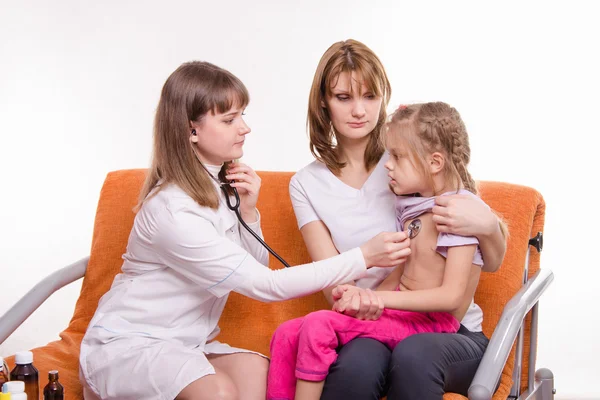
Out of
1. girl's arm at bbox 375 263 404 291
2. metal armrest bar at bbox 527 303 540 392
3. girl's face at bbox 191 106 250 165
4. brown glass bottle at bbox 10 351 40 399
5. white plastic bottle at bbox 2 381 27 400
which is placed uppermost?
girl's face at bbox 191 106 250 165

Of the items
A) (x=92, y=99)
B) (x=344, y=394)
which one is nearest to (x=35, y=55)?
(x=92, y=99)

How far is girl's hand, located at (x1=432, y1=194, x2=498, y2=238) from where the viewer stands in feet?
6.82

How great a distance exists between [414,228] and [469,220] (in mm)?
181

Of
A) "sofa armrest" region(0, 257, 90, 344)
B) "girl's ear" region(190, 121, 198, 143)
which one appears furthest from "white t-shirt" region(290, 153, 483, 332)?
"sofa armrest" region(0, 257, 90, 344)

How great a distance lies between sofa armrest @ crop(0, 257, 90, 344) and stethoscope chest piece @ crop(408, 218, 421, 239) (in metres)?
1.02

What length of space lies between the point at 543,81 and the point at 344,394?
6.60 ft

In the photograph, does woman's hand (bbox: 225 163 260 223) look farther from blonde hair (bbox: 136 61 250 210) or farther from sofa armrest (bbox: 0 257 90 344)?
sofa armrest (bbox: 0 257 90 344)

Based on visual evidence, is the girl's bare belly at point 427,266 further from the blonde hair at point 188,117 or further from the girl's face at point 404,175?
the blonde hair at point 188,117

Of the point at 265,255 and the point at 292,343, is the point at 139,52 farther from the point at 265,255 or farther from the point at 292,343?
the point at 292,343

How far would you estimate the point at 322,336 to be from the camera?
201cm

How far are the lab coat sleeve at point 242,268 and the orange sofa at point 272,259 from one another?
1.61ft

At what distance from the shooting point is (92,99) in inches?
154

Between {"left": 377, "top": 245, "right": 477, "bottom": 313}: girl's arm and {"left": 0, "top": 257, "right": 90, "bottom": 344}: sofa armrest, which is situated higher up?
{"left": 377, "top": 245, "right": 477, "bottom": 313}: girl's arm

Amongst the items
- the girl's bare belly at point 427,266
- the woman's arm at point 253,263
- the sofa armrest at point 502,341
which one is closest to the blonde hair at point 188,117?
the woman's arm at point 253,263
